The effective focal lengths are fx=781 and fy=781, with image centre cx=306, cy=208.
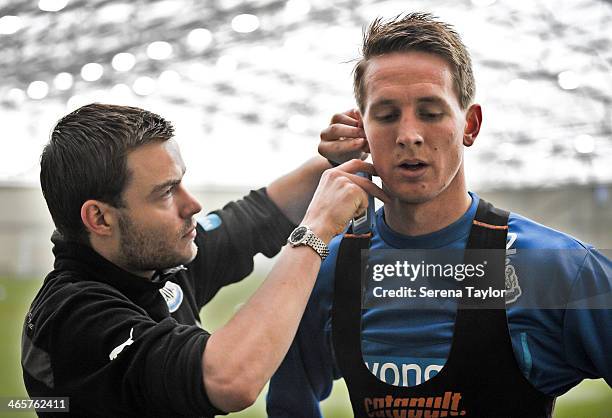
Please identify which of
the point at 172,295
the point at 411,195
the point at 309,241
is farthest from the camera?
the point at 172,295

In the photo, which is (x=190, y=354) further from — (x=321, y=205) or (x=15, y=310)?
(x=15, y=310)

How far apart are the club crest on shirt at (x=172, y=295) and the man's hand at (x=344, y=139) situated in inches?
18.7

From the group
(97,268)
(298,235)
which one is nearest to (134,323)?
(97,268)

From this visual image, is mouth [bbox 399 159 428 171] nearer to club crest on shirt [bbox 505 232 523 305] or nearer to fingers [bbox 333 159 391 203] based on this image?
fingers [bbox 333 159 391 203]

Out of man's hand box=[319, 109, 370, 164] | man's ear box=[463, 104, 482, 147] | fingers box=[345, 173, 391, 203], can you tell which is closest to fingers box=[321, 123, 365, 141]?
man's hand box=[319, 109, 370, 164]

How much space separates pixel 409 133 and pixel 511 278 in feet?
1.27

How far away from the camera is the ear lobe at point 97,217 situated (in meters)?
1.71

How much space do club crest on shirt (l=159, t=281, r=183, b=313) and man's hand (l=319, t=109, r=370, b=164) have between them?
48 cm

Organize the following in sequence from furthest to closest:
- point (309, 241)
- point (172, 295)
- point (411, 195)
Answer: point (172, 295), point (411, 195), point (309, 241)

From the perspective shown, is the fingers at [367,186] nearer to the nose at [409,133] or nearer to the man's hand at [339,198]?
the man's hand at [339,198]

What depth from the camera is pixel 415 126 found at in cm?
162

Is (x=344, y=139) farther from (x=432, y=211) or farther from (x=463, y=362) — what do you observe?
(x=463, y=362)

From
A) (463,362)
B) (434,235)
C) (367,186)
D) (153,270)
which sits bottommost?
(463,362)

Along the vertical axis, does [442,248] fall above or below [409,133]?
below
